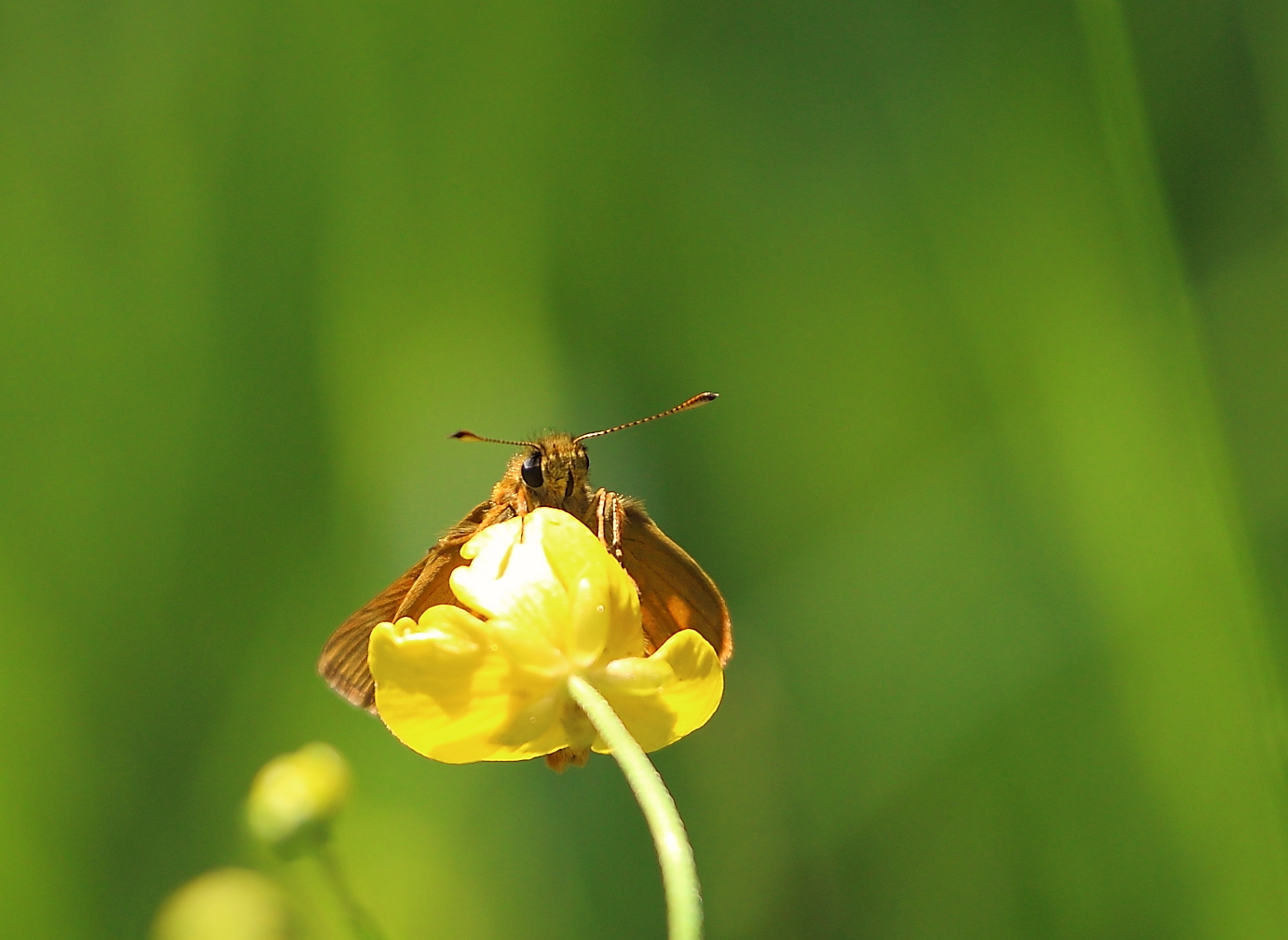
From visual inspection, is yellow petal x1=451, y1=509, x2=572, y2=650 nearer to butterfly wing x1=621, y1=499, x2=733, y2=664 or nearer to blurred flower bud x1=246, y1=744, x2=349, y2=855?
butterfly wing x1=621, y1=499, x2=733, y2=664

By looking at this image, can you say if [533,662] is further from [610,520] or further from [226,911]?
[226,911]

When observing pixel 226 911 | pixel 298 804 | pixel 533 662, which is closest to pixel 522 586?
pixel 533 662

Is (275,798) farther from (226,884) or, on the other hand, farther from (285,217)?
(285,217)

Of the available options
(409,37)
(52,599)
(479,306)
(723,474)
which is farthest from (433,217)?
(52,599)

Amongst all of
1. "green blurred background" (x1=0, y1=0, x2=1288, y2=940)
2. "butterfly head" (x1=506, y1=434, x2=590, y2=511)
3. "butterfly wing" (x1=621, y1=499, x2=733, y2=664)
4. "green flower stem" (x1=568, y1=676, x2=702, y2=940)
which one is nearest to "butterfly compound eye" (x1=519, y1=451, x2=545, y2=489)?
"butterfly head" (x1=506, y1=434, x2=590, y2=511)

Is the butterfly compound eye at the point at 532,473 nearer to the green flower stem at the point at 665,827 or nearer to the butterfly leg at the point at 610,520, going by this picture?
the butterfly leg at the point at 610,520

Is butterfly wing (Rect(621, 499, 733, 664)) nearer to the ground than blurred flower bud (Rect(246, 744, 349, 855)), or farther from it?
farther from it
